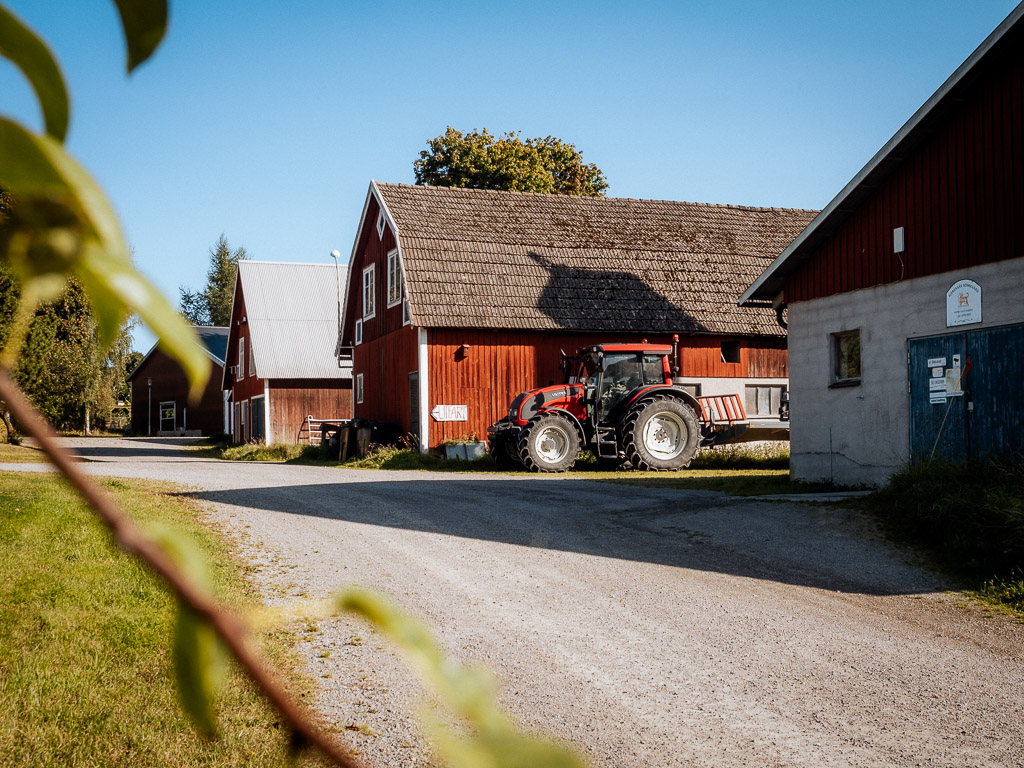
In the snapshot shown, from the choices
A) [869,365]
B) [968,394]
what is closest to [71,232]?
[968,394]

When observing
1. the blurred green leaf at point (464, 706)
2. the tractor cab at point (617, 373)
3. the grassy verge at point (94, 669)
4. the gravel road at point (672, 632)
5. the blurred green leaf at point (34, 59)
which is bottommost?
the gravel road at point (672, 632)

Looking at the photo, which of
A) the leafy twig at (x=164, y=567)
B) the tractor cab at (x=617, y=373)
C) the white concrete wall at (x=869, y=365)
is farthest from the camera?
the tractor cab at (x=617, y=373)

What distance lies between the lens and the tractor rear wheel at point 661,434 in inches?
722

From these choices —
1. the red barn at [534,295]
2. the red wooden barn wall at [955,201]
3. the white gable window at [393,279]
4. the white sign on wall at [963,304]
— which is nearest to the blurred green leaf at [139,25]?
the red wooden barn wall at [955,201]

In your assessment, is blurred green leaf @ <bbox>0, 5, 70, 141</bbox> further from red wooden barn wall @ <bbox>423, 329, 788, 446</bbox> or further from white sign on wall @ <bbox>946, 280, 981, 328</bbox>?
red wooden barn wall @ <bbox>423, 329, 788, 446</bbox>

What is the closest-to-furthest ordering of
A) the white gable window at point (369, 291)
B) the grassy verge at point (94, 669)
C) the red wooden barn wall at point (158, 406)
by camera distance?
1. the grassy verge at point (94, 669)
2. the white gable window at point (369, 291)
3. the red wooden barn wall at point (158, 406)

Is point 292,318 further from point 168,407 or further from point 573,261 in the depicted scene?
point 168,407

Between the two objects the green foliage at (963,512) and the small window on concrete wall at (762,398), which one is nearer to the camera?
the green foliage at (963,512)

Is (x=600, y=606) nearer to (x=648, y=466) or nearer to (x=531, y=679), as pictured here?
(x=531, y=679)

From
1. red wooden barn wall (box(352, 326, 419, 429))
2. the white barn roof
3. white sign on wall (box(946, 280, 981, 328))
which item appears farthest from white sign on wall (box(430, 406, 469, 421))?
the white barn roof

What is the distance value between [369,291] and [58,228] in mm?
27585

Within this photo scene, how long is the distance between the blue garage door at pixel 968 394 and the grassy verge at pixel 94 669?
348 inches

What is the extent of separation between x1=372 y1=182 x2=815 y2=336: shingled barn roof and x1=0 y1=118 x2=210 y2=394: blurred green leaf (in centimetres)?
2159

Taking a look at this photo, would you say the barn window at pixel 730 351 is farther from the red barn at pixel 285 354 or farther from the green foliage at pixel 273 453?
the red barn at pixel 285 354
